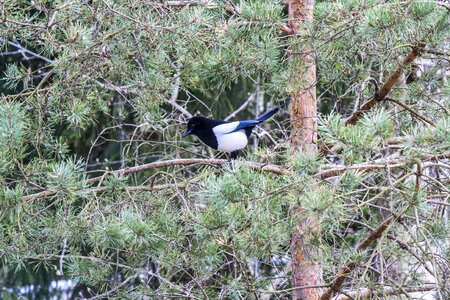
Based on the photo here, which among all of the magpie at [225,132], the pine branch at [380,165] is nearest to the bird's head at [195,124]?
the magpie at [225,132]

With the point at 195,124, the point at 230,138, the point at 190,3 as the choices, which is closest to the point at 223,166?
the point at 190,3

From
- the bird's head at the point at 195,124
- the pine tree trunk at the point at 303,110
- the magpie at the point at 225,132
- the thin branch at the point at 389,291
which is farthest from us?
the bird's head at the point at 195,124

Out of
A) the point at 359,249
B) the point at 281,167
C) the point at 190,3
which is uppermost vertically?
the point at 190,3

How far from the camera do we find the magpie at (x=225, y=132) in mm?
4023

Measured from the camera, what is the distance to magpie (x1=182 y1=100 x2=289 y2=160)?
4.02 metres

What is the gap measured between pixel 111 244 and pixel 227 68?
2.74ft

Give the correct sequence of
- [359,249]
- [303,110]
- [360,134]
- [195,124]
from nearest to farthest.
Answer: [360,134] < [359,249] < [303,110] < [195,124]

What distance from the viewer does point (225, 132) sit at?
4.07 metres

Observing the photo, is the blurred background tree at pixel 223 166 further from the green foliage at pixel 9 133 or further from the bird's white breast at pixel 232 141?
the bird's white breast at pixel 232 141

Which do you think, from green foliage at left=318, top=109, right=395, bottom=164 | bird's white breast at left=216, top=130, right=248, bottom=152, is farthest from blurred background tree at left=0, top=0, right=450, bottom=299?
bird's white breast at left=216, top=130, right=248, bottom=152

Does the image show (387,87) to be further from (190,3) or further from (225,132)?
(190,3)

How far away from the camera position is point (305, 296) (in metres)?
3.71

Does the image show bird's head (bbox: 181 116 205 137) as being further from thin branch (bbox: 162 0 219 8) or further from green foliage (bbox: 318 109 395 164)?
green foliage (bbox: 318 109 395 164)

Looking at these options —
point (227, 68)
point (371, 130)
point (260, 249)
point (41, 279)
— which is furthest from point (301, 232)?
point (41, 279)
